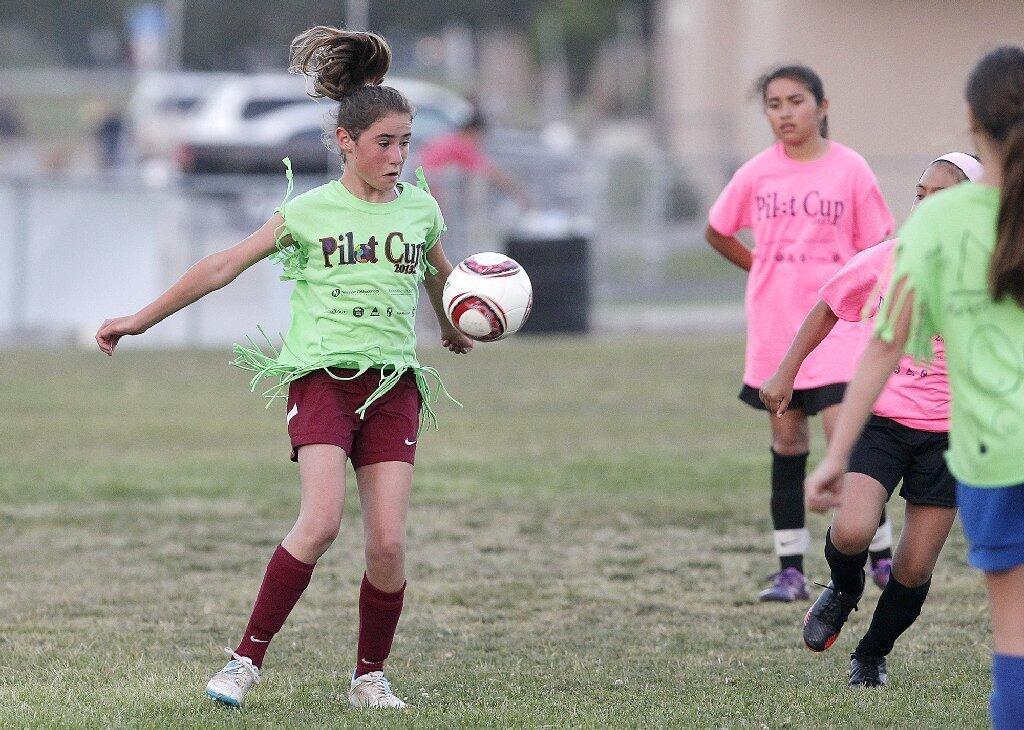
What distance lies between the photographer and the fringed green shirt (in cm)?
471

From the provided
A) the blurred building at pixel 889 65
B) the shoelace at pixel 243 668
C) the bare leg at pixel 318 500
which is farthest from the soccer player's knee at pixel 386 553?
the blurred building at pixel 889 65

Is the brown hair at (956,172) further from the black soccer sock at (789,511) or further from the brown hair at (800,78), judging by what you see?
the black soccer sock at (789,511)

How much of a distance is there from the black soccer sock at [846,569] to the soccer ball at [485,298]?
1198 millimetres

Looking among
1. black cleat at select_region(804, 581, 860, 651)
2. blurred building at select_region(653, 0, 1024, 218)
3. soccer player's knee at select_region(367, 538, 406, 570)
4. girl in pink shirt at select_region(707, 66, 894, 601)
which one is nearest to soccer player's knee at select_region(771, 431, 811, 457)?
girl in pink shirt at select_region(707, 66, 894, 601)

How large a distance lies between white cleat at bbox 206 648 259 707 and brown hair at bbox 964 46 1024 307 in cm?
248

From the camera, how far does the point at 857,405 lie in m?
3.43

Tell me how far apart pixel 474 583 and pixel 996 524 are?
11.4ft

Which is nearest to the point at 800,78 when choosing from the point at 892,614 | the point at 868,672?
the point at 892,614

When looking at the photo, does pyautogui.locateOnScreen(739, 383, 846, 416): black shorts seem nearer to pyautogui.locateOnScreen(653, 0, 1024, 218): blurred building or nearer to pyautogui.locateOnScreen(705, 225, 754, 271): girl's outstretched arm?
pyautogui.locateOnScreen(705, 225, 754, 271): girl's outstretched arm

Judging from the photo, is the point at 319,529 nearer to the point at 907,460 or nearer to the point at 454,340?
the point at 454,340

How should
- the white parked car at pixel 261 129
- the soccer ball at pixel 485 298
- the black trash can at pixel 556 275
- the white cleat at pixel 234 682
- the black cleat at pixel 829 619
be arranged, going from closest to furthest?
the white cleat at pixel 234 682
the soccer ball at pixel 485 298
the black cleat at pixel 829 619
the black trash can at pixel 556 275
the white parked car at pixel 261 129

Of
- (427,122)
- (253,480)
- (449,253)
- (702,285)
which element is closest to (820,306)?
(253,480)

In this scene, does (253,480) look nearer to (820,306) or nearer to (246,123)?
(820,306)

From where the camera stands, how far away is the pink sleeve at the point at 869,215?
631 centimetres
